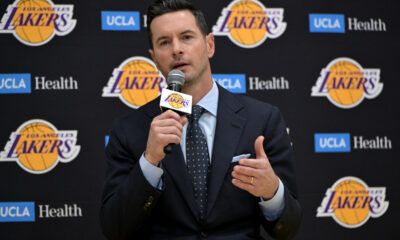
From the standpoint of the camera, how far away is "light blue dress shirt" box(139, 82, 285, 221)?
4.61 feet

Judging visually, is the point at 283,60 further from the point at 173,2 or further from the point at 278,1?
the point at 173,2

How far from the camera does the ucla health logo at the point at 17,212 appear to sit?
2.76m

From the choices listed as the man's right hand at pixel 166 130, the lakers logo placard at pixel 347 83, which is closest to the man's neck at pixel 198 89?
the man's right hand at pixel 166 130

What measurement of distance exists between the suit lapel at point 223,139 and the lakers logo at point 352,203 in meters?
1.66

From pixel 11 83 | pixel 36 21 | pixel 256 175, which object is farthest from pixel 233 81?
pixel 256 175

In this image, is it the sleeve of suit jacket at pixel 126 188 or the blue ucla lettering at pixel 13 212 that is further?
the blue ucla lettering at pixel 13 212

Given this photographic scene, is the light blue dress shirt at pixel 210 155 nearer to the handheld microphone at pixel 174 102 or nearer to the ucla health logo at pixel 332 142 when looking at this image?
the handheld microphone at pixel 174 102

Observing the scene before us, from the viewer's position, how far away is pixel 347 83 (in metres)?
3.09

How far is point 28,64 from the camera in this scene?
2869 millimetres

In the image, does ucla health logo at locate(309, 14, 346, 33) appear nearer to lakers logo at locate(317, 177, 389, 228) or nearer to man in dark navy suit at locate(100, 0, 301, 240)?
lakers logo at locate(317, 177, 389, 228)

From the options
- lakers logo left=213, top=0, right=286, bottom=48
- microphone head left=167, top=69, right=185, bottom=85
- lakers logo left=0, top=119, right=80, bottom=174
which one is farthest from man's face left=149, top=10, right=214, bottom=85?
lakers logo left=0, top=119, right=80, bottom=174

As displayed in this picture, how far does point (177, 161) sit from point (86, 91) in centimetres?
157

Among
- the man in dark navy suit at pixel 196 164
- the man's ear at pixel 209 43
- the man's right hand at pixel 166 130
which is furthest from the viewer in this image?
the man's ear at pixel 209 43

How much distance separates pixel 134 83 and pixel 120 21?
0.48 m
